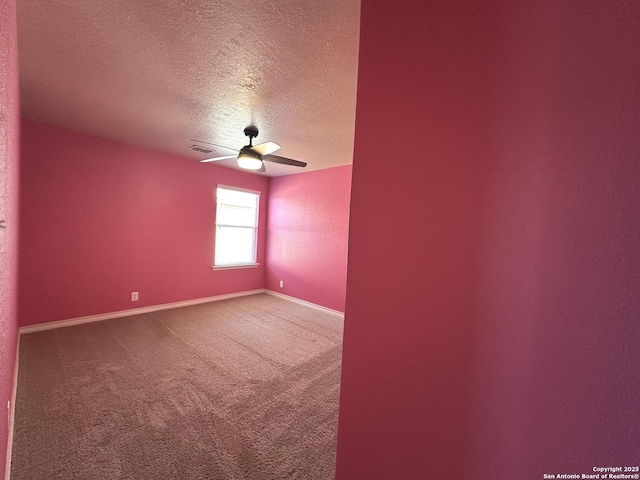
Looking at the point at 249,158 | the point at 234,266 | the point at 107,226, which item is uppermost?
the point at 249,158

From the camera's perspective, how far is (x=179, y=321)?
3461 millimetres

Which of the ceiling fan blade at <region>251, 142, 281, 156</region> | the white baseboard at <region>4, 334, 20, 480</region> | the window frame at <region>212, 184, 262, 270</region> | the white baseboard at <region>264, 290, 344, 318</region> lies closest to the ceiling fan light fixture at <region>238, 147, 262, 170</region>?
the ceiling fan blade at <region>251, 142, 281, 156</region>

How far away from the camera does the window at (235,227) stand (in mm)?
4594

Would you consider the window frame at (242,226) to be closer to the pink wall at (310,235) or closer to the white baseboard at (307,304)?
the pink wall at (310,235)

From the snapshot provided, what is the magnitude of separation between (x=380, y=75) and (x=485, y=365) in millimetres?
987

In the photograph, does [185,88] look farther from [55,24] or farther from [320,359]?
[320,359]

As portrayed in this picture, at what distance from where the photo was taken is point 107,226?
3340mm

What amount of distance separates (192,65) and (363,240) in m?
1.75

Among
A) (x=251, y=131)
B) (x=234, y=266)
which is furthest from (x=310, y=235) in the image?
(x=251, y=131)

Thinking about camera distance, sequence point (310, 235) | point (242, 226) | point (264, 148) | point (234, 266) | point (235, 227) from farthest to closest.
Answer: point (242, 226) → point (235, 227) → point (234, 266) → point (310, 235) → point (264, 148)

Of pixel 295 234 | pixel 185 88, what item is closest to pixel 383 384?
pixel 185 88

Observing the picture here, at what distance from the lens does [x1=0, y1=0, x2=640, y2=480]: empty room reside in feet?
1.86

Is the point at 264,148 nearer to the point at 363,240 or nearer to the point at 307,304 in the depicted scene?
the point at 363,240

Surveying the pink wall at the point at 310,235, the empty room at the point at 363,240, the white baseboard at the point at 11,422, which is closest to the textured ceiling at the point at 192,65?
the empty room at the point at 363,240
